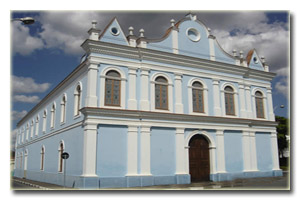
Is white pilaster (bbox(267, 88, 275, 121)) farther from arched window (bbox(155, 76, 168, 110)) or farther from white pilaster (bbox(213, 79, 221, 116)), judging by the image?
arched window (bbox(155, 76, 168, 110))

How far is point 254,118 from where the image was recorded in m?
21.0

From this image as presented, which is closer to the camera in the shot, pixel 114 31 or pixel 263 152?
pixel 114 31

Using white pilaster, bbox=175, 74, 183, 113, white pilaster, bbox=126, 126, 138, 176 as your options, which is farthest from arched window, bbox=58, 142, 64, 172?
white pilaster, bbox=175, 74, 183, 113

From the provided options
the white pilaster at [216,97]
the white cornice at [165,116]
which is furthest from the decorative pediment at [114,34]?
the white pilaster at [216,97]

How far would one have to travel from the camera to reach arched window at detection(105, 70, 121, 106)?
16.6 meters

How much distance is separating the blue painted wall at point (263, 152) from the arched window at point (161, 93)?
23.8ft

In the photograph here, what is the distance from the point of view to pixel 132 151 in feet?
53.4

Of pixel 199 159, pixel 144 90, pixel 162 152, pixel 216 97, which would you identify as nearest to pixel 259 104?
pixel 216 97

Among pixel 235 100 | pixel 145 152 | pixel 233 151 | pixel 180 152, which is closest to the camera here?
pixel 145 152

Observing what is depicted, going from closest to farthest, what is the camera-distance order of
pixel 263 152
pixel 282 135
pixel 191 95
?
pixel 191 95 < pixel 263 152 < pixel 282 135

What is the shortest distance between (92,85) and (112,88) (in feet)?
3.90

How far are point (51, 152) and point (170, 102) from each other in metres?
9.56

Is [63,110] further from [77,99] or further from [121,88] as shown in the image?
[121,88]

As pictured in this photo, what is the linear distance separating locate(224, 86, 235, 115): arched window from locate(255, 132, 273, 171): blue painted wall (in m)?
2.61
